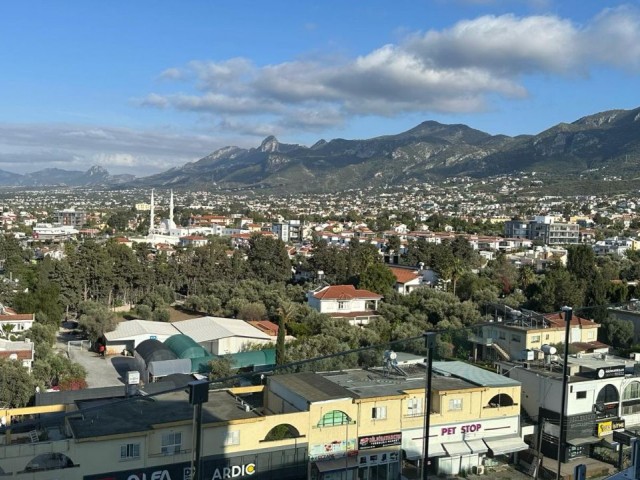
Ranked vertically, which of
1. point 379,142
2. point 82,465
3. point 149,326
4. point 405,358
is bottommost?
point 149,326

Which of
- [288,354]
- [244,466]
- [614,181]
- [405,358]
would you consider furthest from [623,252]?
[614,181]

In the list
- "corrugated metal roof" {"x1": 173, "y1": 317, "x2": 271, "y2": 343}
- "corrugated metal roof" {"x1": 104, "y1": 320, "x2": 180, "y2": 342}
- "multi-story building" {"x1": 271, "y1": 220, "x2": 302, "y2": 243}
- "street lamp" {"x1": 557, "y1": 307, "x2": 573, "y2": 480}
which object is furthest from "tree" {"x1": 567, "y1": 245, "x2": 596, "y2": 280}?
"multi-story building" {"x1": 271, "y1": 220, "x2": 302, "y2": 243}

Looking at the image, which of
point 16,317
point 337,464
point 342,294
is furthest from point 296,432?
point 342,294

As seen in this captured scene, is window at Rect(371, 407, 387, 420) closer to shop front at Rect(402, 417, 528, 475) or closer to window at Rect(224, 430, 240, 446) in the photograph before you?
shop front at Rect(402, 417, 528, 475)

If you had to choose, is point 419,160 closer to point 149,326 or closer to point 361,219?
point 361,219

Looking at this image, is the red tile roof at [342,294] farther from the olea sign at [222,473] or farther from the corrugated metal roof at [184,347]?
the olea sign at [222,473]
